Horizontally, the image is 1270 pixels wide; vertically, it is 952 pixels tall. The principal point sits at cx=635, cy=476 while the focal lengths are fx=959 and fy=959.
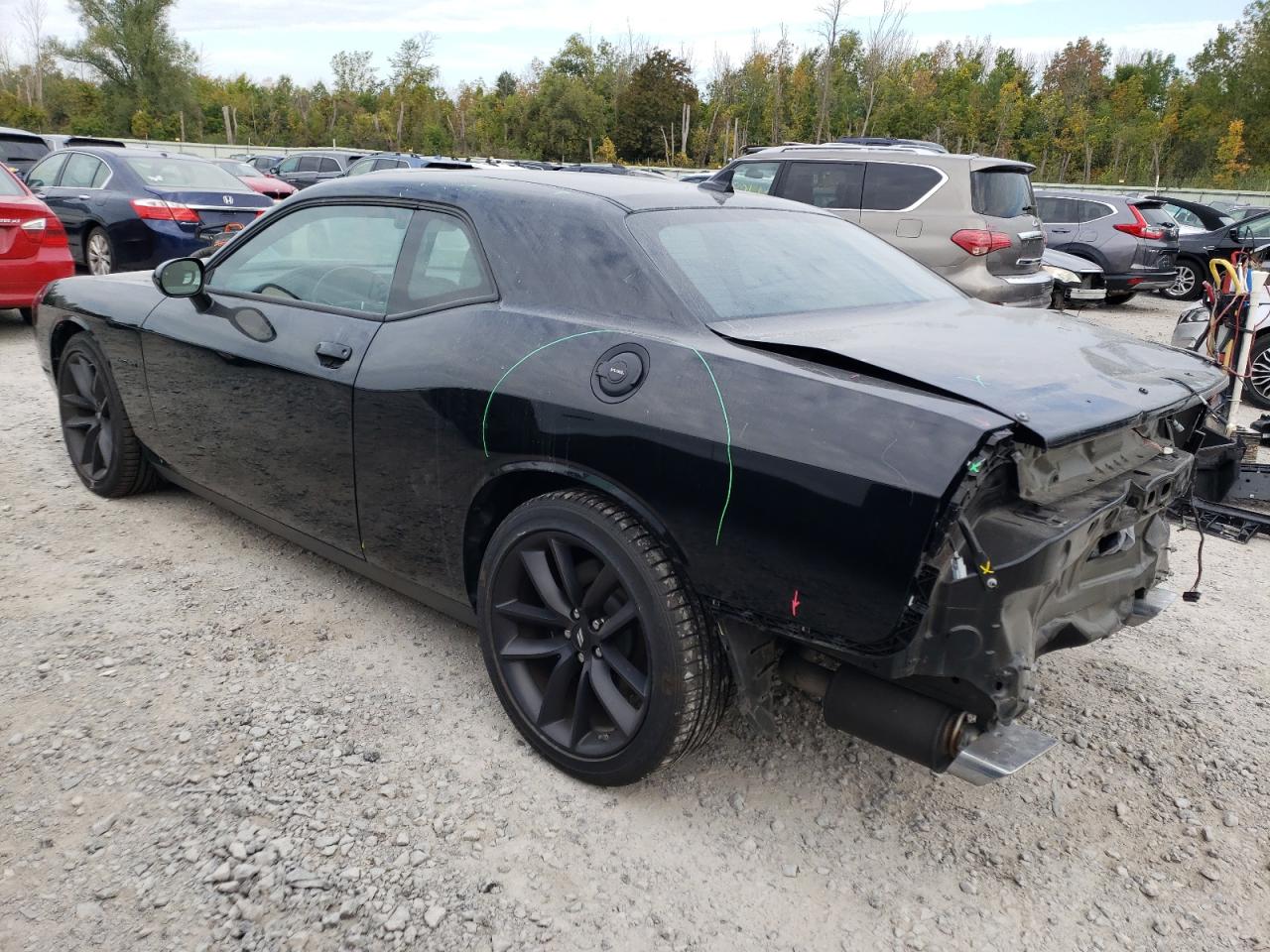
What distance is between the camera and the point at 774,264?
2.93 m

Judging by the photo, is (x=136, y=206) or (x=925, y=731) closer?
(x=925, y=731)

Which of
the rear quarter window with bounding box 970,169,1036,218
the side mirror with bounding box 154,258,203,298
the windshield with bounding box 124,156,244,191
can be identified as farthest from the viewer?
the windshield with bounding box 124,156,244,191

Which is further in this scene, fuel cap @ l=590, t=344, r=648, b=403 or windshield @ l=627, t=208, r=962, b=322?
windshield @ l=627, t=208, r=962, b=322

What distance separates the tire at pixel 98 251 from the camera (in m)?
9.41

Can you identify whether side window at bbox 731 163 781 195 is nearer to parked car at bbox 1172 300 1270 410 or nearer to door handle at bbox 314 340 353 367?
parked car at bbox 1172 300 1270 410

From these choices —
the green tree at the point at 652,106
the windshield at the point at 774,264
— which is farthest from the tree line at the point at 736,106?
the windshield at the point at 774,264

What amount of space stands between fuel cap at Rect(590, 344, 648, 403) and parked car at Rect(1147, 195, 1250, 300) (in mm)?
14009

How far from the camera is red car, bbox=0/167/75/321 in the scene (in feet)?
24.7

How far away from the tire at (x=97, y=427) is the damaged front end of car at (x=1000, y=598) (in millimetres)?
3209

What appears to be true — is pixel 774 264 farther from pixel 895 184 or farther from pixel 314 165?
pixel 314 165

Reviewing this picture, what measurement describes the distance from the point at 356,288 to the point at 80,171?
28.5 feet

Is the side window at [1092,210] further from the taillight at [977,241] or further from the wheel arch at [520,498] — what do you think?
the wheel arch at [520,498]

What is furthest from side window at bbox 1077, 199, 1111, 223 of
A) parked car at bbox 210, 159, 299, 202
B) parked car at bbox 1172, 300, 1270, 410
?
parked car at bbox 210, 159, 299, 202

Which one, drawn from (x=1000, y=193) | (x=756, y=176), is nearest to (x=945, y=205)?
(x=1000, y=193)
